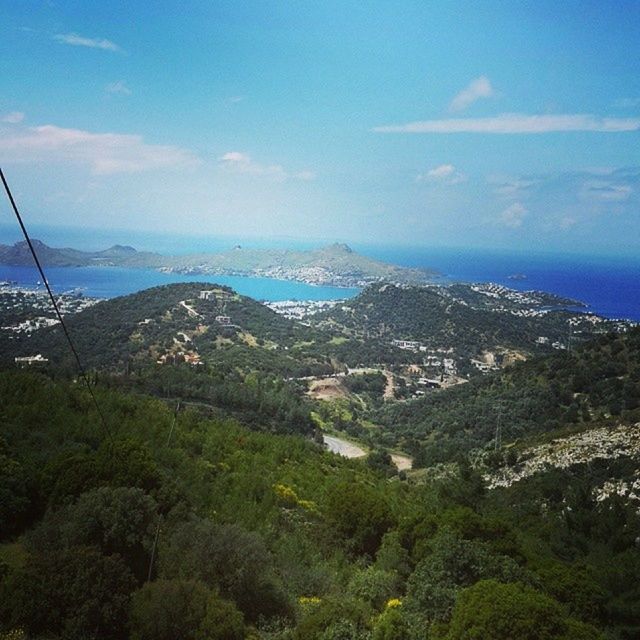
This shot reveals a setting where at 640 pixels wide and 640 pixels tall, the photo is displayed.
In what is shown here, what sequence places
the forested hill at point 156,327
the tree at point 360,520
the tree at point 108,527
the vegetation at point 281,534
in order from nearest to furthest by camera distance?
the vegetation at point 281,534
the tree at point 108,527
the tree at point 360,520
the forested hill at point 156,327

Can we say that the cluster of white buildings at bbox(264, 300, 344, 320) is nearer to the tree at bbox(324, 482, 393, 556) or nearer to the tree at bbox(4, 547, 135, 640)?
the tree at bbox(324, 482, 393, 556)

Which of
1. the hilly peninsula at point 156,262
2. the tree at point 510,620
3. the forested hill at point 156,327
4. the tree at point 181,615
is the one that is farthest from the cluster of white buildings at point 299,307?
the tree at point 181,615

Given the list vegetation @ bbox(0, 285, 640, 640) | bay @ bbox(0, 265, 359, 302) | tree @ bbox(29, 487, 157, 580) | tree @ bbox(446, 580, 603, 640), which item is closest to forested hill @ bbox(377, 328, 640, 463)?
vegetation @ bbox(0, 285, 640, 640)

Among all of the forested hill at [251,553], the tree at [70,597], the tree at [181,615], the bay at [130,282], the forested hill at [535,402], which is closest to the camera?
the tree at [70,597]

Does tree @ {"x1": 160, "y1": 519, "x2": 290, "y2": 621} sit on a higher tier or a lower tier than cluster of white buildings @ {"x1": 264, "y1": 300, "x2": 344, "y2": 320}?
lower

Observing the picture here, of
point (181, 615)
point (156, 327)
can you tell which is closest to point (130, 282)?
point (156, 327)

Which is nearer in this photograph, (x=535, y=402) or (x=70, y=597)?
(x=70, y=597)

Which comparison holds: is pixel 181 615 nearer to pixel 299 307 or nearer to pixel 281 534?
pixel 281 534

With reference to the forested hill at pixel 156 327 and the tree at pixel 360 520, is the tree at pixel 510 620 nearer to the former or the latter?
the tree at pixel 360 520

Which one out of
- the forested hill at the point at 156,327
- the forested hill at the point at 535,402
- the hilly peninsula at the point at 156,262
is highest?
the hilly peninsula at the point at 156,262

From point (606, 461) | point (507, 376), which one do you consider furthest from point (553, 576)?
point (507, 376)
